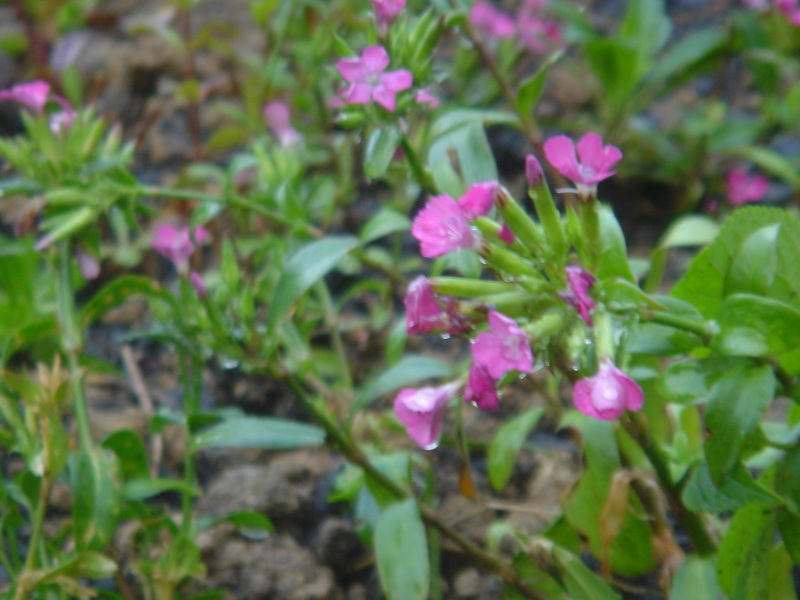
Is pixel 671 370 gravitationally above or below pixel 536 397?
above

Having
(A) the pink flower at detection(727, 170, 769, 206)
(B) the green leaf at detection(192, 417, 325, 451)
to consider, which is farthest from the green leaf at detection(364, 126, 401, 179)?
(A) the pink flower at detection(727, 170, 769, 206)

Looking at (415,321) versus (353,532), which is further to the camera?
(353,532)

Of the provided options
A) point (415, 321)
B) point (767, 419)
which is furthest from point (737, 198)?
point (415, 321)

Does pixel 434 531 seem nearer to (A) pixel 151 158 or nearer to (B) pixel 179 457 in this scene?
(B) pixel 179 457

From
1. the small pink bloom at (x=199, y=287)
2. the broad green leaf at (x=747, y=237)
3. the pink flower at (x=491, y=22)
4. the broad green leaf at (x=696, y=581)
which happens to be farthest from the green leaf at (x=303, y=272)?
the pink flower at (x=491, y=22)

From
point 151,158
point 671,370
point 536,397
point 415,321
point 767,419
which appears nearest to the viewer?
point 415,321

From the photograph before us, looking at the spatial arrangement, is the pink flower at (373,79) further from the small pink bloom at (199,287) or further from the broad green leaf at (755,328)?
the broad green leaf at (755,328)

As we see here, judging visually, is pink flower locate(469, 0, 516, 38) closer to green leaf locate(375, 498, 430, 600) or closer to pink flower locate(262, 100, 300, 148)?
pink flower locate(262, 100, 300, 148)
